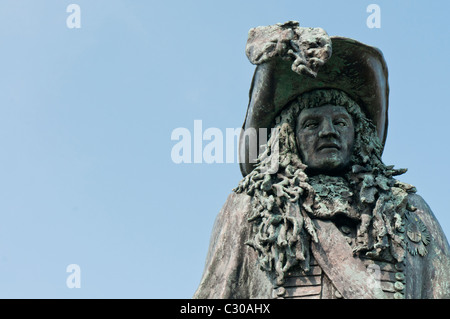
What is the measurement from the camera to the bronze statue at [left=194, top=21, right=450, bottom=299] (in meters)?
10.8

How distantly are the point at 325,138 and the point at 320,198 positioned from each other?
73cm

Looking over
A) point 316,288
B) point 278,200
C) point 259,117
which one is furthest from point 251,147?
point 316,288

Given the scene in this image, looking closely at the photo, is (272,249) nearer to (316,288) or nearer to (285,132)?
(316,288)

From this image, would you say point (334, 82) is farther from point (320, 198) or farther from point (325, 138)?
point (320, 198)

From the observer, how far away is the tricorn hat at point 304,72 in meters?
11.1

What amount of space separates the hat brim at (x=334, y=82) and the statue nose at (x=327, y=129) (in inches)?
17.6

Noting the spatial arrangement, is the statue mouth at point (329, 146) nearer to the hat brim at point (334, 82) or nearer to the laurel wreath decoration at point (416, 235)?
the hat brim at point (334, 82)

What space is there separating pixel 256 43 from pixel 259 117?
39.3 inches

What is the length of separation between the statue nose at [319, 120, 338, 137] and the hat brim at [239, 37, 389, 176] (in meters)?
0.45

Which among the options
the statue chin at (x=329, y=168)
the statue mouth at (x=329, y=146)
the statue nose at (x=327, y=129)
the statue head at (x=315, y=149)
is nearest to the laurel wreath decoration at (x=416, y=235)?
the statue head at (x=315, y=149)

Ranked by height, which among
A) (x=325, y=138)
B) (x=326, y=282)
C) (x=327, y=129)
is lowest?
(x=326, y=282)

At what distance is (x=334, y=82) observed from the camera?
11.8 meters

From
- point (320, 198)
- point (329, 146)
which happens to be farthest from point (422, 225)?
point (329, 146)
